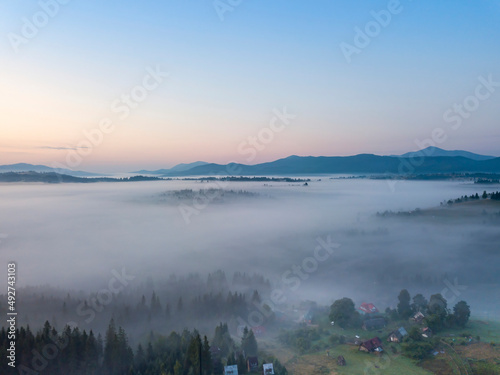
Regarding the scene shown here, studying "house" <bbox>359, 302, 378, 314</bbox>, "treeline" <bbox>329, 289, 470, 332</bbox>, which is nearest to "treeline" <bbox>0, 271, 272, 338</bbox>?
"treeline" <bbox>329, 289, 470, 332</bbox>

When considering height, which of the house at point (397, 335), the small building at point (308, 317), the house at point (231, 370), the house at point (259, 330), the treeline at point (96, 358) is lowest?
the small building at point (308, 317)

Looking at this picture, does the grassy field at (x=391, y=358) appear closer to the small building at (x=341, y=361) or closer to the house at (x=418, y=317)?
the small building at (x=341, y=361)

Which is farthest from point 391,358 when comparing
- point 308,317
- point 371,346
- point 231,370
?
point 231,370

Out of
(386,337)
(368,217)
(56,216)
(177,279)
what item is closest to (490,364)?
(386,337)

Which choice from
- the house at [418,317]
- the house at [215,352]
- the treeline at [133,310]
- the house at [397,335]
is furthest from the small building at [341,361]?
the house at [418,317]

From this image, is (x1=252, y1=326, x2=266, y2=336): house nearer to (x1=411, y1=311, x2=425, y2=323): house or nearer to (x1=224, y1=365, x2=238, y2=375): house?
(x1=224, y1=365, x2=238, y2=375): house

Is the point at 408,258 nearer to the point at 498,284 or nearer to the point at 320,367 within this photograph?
the point at 498,284
